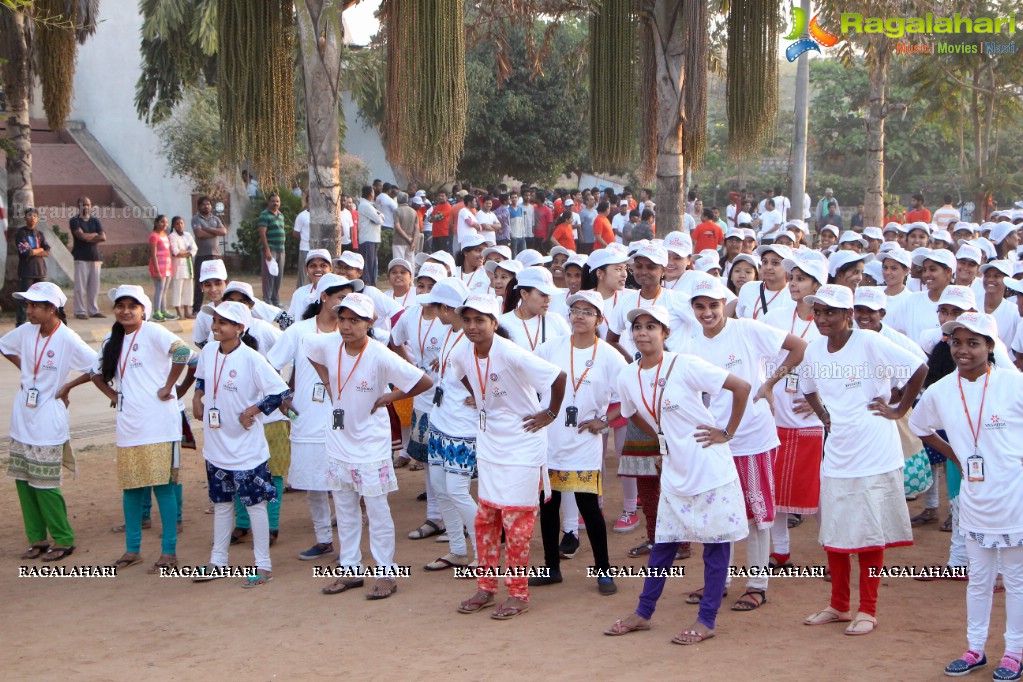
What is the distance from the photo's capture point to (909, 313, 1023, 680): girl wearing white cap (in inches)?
216

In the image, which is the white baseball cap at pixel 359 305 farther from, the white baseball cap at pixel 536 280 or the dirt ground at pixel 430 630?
the dirt ground at pixel 430 630

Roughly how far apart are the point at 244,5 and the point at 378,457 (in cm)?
368

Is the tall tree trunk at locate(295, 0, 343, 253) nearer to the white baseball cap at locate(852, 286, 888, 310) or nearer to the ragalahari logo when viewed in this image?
the white baseball cap at locate(852, 286, 888, 310)

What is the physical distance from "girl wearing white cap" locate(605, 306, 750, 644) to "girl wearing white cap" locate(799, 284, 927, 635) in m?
0.52

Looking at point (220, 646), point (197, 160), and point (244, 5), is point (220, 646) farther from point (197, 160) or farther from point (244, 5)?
point (197, 160)

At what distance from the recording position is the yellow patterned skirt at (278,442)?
8203 mm

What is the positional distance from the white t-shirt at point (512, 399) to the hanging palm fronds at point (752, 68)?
497 centimetres

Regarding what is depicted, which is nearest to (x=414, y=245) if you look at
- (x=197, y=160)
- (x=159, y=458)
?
(x=197, y=160)

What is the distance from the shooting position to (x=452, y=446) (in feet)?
24.5

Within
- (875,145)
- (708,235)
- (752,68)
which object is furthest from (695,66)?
(875,145)

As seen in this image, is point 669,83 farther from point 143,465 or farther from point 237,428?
point 143,465

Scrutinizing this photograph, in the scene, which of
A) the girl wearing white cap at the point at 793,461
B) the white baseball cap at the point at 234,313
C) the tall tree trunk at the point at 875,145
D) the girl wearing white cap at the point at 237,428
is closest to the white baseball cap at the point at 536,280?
the girl wearing white cap at the point at 793,461

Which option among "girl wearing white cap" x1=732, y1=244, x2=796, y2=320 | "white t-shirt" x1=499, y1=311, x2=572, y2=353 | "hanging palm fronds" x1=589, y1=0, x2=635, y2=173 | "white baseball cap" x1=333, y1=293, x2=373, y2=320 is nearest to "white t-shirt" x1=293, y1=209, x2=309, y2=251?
"hanging palm fronds" x1=589, y1=0, x2=635, y2=173

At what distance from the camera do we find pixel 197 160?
27375 millimetres
